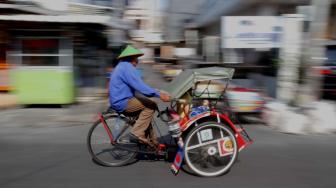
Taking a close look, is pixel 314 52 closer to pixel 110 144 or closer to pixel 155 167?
pixel 155 167

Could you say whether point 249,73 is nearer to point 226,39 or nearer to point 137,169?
point 226,39

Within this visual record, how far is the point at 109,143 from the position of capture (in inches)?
229

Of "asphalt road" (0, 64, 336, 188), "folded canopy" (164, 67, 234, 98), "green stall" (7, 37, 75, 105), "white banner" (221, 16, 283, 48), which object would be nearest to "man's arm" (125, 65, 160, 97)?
"folded canopy" (164, 67, 234, 98)

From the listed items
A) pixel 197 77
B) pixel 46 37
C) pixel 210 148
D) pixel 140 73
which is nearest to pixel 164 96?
pixel 197 77

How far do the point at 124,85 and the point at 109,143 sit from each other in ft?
3.03

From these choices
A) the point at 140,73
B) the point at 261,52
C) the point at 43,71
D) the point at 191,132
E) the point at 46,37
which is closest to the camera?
the point at 191,132

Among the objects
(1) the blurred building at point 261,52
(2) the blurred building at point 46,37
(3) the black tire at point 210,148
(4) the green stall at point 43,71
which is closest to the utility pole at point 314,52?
(1) the blurred building at point 261,52

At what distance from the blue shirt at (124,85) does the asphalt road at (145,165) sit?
0.91m

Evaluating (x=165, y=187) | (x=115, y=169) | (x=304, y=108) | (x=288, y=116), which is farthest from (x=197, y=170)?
(x=304, y=108)

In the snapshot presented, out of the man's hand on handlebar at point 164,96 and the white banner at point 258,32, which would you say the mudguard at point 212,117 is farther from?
the white banner at point 258,32

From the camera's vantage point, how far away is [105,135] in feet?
18.8

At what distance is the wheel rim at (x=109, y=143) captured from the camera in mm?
5613

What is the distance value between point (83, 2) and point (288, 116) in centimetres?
729

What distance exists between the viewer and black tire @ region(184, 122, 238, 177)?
17.1 feet
